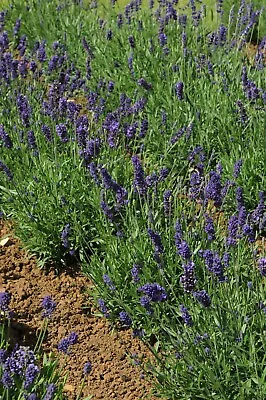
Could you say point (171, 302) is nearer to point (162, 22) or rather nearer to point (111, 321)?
point (111, 321)

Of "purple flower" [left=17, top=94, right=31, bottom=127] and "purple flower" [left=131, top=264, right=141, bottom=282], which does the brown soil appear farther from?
"purple flower" [left=17, top=94, right=31, bottom=127]

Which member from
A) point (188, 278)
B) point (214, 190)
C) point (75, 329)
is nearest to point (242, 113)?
point (214, 190)

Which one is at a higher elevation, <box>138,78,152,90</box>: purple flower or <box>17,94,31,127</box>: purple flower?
<box>17,94,31,127</box>: purple flower

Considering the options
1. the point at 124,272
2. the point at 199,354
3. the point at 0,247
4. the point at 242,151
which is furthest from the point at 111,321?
the point at 242,151

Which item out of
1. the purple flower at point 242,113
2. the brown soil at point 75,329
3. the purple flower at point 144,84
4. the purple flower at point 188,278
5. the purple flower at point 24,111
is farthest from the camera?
the purple flower at point 144,84

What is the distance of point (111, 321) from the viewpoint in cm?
353

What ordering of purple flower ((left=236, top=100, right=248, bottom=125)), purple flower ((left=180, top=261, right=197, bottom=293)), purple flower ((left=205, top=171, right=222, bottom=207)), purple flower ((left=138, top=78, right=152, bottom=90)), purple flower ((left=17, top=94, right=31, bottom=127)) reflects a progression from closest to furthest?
purple flower ((left=180, top=261, right=197, bottom=293)), purple flower ((left=205, top=171, right=222, bottom=207)), purple flower ((left=17, top=94, right=31, bottom=127)), purple flower ((left=236, top=100, right=248, bottom=125)), purple flower ((left=138, top=78, right=152, bottom=90))

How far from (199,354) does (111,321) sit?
2.53 feet

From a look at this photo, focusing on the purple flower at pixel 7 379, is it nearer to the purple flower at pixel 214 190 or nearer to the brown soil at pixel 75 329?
the brown soil at pixel 75 329

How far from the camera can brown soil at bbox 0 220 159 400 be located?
3.17 m

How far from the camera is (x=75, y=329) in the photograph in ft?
11.5

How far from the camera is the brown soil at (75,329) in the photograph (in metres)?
3.17

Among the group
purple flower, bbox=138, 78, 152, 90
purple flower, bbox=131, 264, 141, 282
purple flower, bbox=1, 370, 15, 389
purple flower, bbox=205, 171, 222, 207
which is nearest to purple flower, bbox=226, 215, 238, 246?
purple flower, bbox=205, 171, 222, 207

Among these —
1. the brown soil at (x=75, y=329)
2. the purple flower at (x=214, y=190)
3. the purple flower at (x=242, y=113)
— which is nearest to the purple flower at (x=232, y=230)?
the purple flower at (x=214, y=190)
